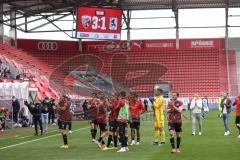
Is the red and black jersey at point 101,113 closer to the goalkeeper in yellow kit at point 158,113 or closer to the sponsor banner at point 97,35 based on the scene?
the goalkeeper in yellow kit at point 158,113

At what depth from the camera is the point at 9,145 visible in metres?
22.1

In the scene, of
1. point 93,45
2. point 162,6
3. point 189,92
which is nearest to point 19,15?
point 93,45

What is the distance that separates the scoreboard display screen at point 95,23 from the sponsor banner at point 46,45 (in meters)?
16.1

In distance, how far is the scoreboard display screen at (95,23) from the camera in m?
49.0

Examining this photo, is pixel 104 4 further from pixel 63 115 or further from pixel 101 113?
pixel 63 115

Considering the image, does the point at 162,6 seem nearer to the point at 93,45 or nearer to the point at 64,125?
the point at 93,45

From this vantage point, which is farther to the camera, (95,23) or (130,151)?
(95,23)

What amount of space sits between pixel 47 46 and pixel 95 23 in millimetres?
17400

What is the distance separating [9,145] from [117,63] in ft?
134

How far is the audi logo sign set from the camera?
212 feet

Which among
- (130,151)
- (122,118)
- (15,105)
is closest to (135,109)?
(122,118)

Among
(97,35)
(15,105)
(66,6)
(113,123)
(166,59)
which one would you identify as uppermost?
(66,6)

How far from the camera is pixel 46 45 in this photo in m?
64.8

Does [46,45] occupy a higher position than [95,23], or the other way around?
[95,23]
